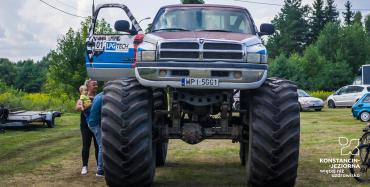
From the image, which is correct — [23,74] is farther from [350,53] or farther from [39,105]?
[39,105]

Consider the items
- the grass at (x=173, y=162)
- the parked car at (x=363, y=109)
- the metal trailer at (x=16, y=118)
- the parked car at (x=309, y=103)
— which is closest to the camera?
the grass at (x=173, y=162)

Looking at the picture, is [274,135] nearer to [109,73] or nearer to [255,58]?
[255,58]

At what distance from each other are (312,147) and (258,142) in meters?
7.21

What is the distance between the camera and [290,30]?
10762 centimetres

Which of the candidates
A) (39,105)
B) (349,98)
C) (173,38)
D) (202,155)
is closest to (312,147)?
(202,155)

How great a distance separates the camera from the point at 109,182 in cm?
834

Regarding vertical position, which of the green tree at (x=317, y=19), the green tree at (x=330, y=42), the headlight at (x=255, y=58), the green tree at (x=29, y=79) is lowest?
the green tree at (x=29, y=79)

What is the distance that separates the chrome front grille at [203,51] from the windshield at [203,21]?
96cm

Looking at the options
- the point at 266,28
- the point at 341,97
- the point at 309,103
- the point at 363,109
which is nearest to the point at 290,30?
Answer: the point at 341,97

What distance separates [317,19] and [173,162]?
103m

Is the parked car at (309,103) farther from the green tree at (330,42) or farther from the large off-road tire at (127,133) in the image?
the green tree at (330,42)

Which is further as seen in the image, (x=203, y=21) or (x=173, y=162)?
(x=173, y=162)

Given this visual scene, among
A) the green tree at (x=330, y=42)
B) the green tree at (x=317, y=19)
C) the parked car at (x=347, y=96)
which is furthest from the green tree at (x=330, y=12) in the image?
the parked car at (x=347, y=96)

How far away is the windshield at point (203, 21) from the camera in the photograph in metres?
9.17
